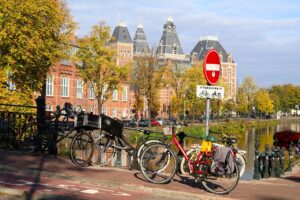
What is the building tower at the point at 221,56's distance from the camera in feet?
350

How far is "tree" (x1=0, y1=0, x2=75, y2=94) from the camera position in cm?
2025

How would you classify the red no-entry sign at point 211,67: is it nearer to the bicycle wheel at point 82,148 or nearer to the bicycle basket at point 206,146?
the bicycle basket at point 206,146

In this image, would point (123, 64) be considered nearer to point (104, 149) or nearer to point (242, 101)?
point (242, 101)

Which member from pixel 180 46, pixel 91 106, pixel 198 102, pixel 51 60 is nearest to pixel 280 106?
pixel 180 46

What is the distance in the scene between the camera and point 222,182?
7.95 m

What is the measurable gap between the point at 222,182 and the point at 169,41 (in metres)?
98.5

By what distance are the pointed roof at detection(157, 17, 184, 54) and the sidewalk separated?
94152 mm

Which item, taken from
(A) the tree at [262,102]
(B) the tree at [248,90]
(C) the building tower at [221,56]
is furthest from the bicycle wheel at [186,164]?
(C) the building tower at [221,56]

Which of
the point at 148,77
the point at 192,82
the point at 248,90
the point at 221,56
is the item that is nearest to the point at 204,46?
the point at 221,56

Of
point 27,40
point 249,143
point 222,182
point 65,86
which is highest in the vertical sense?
point 27,40

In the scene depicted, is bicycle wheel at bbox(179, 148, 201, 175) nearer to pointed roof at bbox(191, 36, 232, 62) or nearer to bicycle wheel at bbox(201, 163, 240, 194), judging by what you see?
bicycle wheel at bbox(201, 163, 240, 194)

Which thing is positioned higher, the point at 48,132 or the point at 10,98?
the point at 10,98

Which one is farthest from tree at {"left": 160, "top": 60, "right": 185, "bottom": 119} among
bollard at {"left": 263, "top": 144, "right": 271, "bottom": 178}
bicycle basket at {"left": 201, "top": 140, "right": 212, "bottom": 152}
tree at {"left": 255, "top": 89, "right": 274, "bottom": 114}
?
bicycle basket at {"left": 201, "top": 140, "right": 212, "bottom": 152}

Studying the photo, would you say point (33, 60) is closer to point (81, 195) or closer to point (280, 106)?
point (81, 195)
